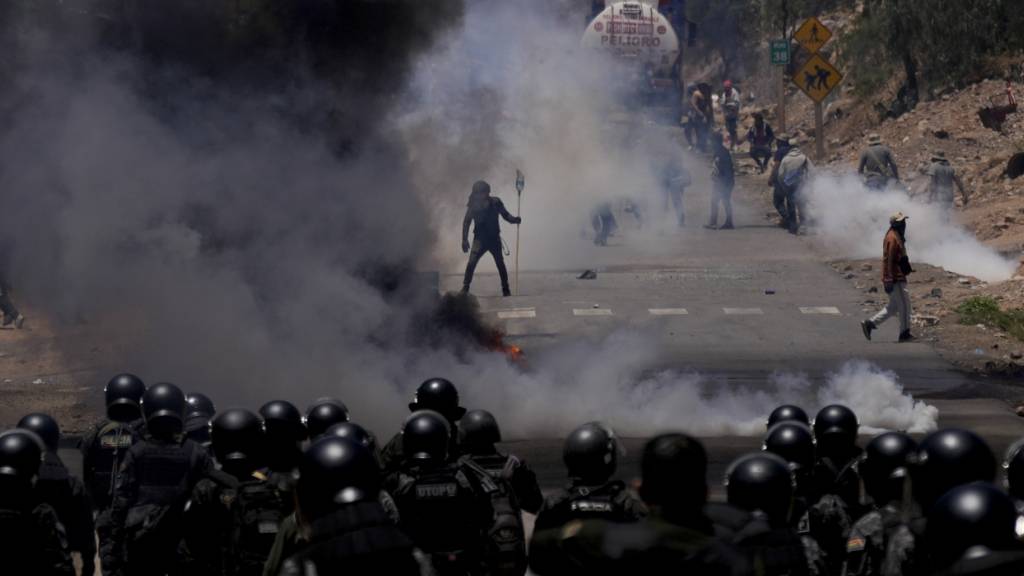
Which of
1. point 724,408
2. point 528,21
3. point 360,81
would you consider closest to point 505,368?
point 724,408

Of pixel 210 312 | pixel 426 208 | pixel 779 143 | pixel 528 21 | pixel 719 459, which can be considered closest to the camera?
pixel 719 459

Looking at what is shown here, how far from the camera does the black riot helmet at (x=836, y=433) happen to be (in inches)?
276

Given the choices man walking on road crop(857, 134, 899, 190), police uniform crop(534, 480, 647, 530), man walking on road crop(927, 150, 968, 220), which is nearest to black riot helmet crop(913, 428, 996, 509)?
police uniform crop(534, 480, 647, 530)

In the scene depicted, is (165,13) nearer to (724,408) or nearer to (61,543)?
(724,408)

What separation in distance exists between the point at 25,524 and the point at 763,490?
2696mm

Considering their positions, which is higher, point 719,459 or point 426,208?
point 426,208

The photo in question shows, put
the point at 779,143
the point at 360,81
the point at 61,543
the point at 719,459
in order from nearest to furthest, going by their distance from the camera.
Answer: the point at 61,543
the point at 719,459
the point at 360,81
the point at 779,143

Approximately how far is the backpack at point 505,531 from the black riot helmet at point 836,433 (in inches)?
54.7

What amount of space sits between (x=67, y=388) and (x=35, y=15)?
12.8 ft

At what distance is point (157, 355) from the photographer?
15.3m

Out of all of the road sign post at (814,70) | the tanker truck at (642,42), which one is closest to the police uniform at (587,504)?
the road sign post at (814,70)

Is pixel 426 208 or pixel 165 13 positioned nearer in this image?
pixel 165 13

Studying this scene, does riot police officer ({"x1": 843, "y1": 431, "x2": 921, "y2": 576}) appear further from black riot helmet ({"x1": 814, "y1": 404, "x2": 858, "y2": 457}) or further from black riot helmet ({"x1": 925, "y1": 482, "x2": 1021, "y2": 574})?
black riot helmet ({"x1": 925, "y1": 482, "x2": 1021, "y2": 574})

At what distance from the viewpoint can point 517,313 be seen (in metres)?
19.9
